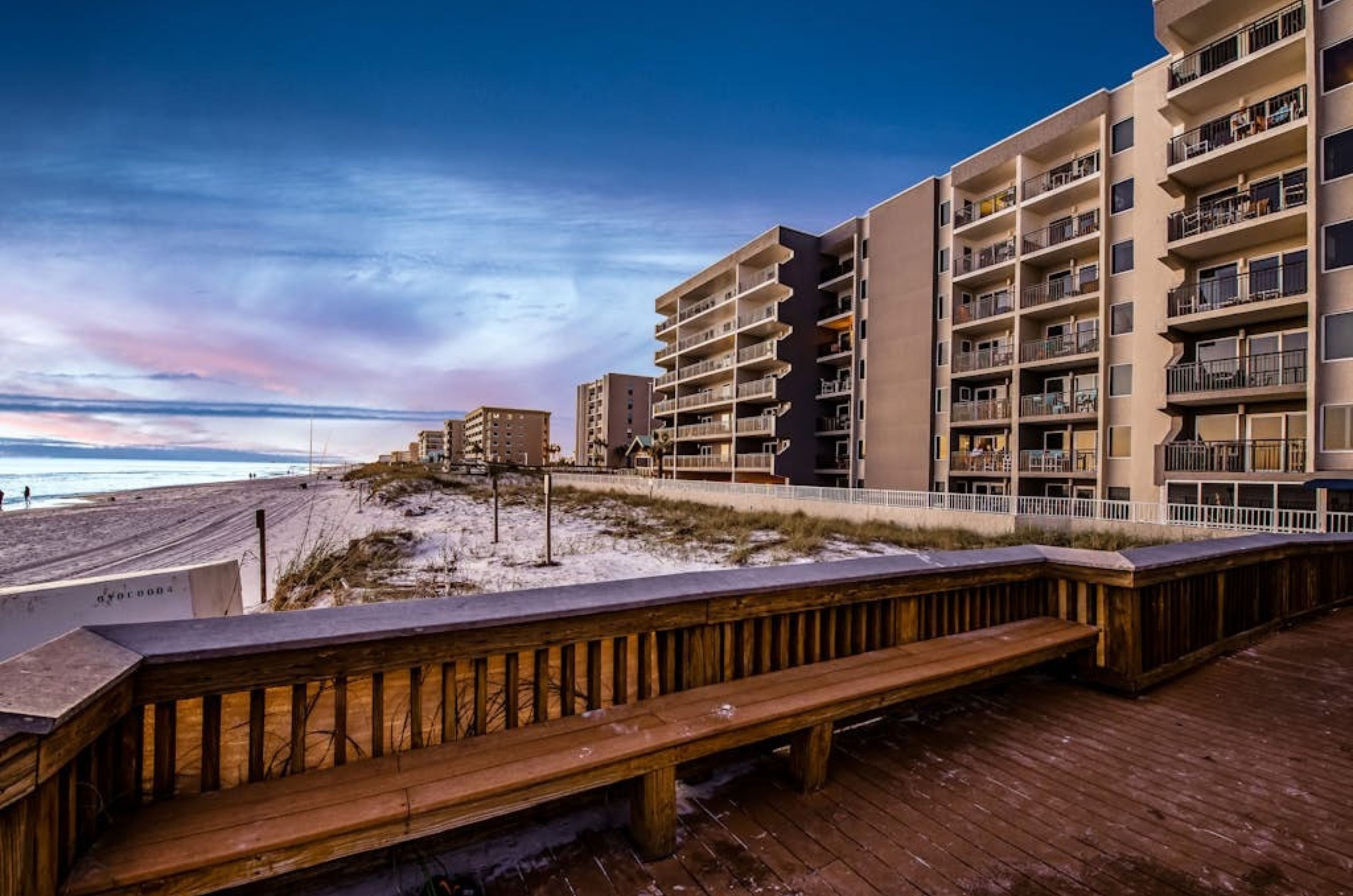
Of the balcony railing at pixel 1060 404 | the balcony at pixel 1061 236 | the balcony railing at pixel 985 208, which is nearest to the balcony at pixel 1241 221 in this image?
the balcony at pixel 1061 236

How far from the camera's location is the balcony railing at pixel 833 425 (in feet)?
105

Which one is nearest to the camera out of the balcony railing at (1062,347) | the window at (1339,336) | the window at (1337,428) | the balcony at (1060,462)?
the window at (1337,428)

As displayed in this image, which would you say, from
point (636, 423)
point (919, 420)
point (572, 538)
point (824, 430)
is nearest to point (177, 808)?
point (572, 538)

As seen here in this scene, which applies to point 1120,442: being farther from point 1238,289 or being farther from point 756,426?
point 756,426

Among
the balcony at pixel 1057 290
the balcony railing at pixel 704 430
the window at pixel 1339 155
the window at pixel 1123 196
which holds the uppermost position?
the window at pixel 1123 196

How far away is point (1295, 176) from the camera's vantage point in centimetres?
1592

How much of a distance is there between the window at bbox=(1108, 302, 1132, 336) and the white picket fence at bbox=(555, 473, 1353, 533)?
19.3ft

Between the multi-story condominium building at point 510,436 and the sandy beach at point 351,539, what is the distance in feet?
288

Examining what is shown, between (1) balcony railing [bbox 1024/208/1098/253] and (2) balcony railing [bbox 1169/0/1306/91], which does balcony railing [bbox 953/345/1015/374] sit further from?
(2) balcony railing [bbox 1169/0/1306/91]

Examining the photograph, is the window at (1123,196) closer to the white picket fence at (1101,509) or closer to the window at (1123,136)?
the window at (1123,136)

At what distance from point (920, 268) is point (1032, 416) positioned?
30.7 feet

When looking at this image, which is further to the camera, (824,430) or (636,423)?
(636,423)

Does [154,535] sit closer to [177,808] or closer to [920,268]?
[177,808]

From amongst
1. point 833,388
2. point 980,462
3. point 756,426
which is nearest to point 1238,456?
point 980,462
